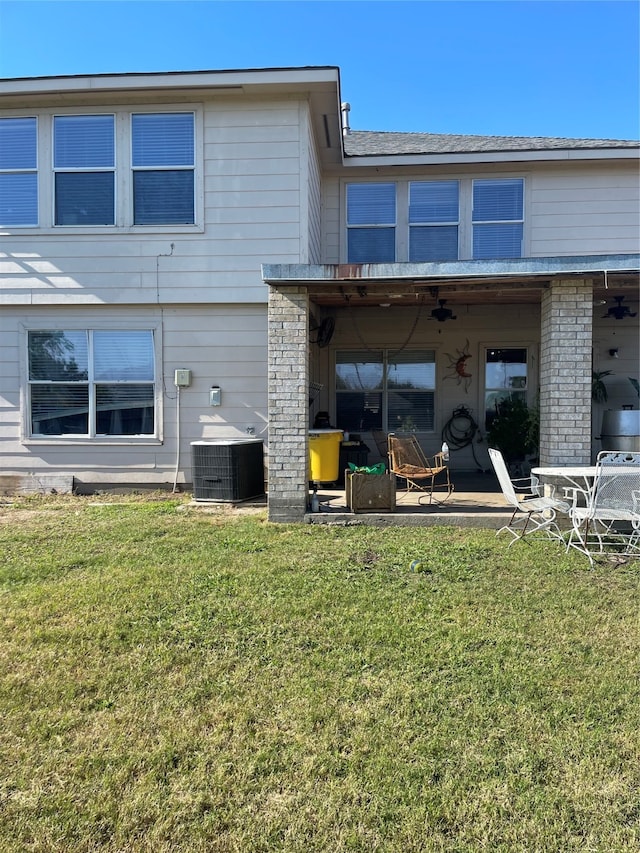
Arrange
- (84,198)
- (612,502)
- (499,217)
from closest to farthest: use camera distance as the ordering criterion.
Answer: (612,502)
(84,198)
(499,217)

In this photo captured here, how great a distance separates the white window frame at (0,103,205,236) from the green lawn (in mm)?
5349

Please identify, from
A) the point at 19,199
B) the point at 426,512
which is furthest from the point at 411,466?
the point at 19,199

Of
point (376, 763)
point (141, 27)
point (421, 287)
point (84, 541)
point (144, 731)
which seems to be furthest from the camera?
point (141, 27)

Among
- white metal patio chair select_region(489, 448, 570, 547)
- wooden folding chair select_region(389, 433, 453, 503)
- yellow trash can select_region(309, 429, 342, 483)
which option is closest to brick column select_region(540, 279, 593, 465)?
white metal patio chair select_region(489, 448, 570, 547)

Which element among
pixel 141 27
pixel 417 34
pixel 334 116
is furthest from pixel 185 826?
pixel 417 34

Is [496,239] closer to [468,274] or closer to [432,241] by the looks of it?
[432,241]

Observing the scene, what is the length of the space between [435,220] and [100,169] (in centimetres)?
545

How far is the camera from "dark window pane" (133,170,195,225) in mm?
7898

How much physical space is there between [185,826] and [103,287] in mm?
7622

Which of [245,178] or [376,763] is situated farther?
[245,178]

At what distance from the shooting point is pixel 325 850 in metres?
1.75

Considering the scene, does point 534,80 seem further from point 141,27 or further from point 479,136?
point 141,27

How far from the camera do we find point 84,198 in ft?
26.3

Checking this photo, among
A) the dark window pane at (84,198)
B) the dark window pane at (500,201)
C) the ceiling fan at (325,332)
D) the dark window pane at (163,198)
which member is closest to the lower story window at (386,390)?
the ceiling fan at (325,332)
